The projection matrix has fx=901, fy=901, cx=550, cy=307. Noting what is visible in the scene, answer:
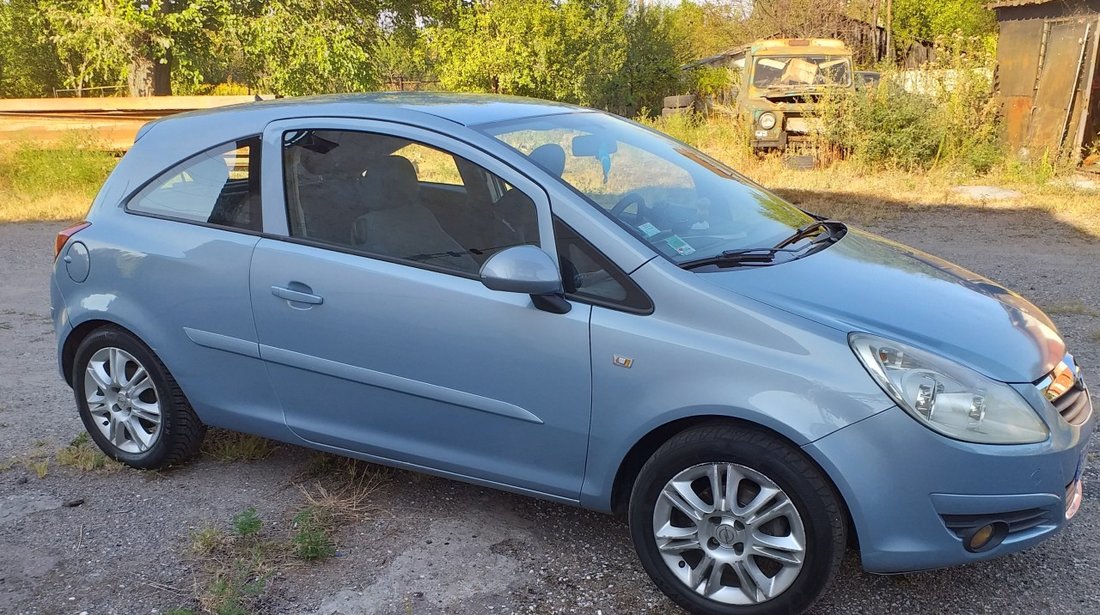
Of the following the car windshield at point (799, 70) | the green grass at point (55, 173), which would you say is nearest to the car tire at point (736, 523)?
the green grass at point (55, 173)

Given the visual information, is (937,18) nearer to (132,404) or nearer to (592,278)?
(592,278)

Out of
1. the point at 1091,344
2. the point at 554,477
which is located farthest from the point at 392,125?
the point at 1091,344

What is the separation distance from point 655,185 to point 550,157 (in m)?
0.52

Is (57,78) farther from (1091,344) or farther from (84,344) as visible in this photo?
(1091,344)

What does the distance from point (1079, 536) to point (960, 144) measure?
1087 cm

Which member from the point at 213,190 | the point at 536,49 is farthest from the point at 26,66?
the point at 213,190

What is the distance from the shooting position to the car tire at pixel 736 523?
8.63ft

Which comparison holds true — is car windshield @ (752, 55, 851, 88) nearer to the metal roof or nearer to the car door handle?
the metal roof

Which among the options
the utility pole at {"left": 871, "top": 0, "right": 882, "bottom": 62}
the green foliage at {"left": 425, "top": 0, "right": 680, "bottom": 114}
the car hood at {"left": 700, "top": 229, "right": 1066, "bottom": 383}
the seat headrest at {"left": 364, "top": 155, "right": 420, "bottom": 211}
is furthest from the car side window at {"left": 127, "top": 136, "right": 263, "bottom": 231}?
the utility pole at {"left": 871, "top": 0, "right": 882, "bottom": 62}

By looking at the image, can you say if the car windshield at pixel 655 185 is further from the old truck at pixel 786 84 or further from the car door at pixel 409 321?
the old truck at pixel 786 84

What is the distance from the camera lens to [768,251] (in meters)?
3.22

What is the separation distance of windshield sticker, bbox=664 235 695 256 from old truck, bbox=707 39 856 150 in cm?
1103

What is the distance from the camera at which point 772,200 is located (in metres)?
3.94

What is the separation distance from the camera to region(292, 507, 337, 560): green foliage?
3229 millimetres
